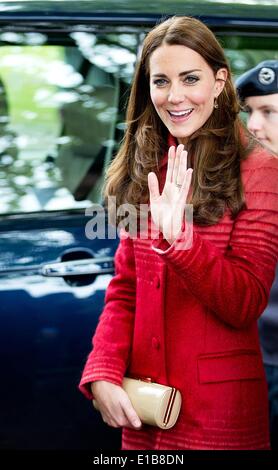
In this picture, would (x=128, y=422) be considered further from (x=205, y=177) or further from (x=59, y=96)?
(x=59, y=96)

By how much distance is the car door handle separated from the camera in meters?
2.92

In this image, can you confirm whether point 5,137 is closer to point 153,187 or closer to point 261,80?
point 261,80

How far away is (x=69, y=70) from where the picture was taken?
3209 millimetres

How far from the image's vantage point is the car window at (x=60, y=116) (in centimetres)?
310

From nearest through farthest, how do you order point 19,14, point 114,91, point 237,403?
point 237,403 < point 19,14 < point 114,91

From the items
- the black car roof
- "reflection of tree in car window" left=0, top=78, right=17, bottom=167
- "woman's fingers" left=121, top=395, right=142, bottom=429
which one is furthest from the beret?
"woman's fingers" left=121, top=395, right=142, bottom=429

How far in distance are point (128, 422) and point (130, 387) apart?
8cm

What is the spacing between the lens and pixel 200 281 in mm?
2004

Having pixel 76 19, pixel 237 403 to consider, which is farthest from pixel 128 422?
pixel 76 19

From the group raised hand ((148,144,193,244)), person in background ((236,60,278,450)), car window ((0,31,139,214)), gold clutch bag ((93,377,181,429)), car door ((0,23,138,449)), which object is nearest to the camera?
raised hand ((148,144,193,244))

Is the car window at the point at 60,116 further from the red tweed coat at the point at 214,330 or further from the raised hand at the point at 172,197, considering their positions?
the raised hand at the point at 172,197

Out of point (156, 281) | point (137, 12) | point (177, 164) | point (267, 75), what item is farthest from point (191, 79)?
point (137, 12)

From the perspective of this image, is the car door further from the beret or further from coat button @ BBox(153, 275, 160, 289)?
coat button @ BBox(153, 275, 160, 289)

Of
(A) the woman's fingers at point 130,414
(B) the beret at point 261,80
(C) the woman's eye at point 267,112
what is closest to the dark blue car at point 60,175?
(B) the beret at point 261,80
